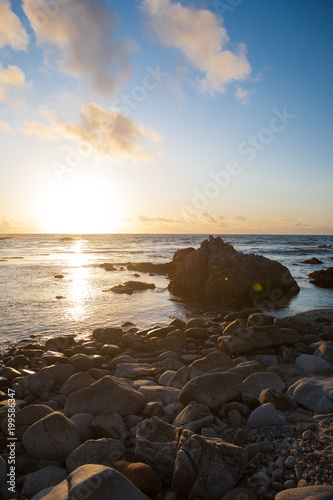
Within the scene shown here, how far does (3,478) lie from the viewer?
10.2ft

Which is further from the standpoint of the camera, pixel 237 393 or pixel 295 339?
pixel 295 339

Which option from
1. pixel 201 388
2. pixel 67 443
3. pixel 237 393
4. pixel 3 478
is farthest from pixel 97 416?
pixel 237 393

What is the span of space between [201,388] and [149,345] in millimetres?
3613

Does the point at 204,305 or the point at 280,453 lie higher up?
the point at 280,453

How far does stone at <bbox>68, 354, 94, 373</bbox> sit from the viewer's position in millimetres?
6242

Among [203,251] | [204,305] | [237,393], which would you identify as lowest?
[204,305]

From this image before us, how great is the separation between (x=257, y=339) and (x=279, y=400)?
2.83m

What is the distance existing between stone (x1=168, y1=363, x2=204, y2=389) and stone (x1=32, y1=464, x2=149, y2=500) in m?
2.45

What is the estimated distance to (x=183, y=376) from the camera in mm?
5098

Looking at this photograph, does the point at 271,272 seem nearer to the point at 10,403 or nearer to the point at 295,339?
the point at 295,339

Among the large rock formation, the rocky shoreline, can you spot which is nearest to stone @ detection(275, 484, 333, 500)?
the rocky shoreline

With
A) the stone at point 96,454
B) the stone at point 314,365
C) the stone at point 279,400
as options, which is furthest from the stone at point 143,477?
the stone at point 314,365

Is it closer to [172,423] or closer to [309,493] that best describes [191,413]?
[172,423]

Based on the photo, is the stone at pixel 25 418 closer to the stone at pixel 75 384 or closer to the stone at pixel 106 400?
the stone at pixel 106 400
